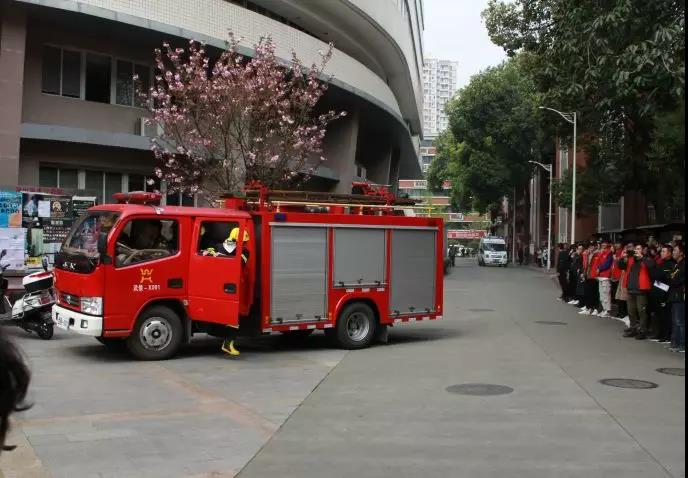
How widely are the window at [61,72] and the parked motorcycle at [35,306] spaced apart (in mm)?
10068

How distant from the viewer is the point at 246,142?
65.9 ft

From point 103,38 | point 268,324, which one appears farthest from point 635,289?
point 103,38

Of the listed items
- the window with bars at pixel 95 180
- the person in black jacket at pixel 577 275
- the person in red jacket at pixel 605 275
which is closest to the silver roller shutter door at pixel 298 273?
the person in red jacket at pixel 605 275

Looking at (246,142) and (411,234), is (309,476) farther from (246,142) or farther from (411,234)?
(246,142)

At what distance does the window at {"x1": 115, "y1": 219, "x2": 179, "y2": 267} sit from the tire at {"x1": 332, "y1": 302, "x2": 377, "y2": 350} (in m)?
3.15

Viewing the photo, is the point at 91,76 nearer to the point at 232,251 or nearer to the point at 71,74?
the point at 71,74

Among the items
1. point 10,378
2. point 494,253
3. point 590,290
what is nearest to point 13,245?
point 590,290

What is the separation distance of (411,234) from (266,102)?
7.51 metres

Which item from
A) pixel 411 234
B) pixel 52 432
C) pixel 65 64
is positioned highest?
pixel 65 64

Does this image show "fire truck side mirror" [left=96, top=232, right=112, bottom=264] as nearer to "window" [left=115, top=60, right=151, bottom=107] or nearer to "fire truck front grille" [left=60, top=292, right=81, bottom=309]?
"fire truck front grille" [left=60, top=292, right=81, bottom=309]

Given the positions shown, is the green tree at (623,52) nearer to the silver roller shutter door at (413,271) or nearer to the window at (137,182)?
the silver roller shutter door at (413,271)

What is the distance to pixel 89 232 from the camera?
1063 centimetres

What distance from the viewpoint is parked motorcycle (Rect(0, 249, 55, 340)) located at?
12430mm

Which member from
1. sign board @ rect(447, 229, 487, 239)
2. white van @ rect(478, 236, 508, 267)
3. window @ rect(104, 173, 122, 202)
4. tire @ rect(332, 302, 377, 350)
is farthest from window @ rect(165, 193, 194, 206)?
sign board @ rect(447, 229, 487, 239)
